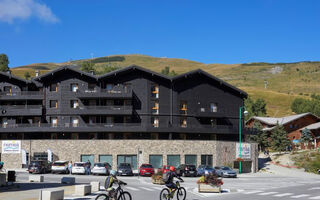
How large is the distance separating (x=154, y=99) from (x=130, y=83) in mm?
4410

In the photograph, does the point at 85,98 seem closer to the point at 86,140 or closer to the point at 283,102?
the point at 86,140

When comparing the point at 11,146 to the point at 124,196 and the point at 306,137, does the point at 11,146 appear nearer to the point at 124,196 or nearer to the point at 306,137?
the point at 124,196

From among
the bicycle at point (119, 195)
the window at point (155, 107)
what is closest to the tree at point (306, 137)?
the window at point (155, 107)

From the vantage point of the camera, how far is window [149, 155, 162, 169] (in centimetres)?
6359

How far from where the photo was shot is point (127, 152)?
63.8 metres

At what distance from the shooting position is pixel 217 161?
65.4 meters

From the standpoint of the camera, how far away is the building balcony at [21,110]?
67000 mm

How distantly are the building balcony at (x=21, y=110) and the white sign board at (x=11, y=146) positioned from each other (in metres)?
4.40

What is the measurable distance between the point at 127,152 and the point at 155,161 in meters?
4.25

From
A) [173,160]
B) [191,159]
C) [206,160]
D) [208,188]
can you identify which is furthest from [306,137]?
[208,188]

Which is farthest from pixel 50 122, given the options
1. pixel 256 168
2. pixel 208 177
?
pixel 208 177

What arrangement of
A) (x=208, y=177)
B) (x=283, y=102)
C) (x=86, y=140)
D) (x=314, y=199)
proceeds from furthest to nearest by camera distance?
1. (x=283, y=102)
2. (x=86, y=140)
3. (x=208, y=177)
4. (x=314, y=199)

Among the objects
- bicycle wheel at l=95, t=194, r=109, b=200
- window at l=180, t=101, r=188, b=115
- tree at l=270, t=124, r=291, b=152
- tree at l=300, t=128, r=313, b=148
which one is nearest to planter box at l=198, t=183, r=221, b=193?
bicycle wheel at l=95, t=194, r=109, b=200

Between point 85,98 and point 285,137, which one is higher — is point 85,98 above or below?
above
